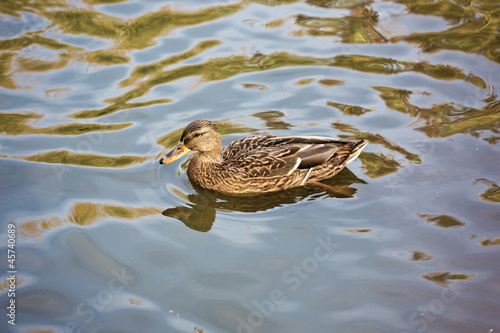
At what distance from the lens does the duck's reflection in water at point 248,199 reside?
7.07 metres

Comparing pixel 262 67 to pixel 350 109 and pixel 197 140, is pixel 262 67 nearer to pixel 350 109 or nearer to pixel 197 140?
pixel 350 109

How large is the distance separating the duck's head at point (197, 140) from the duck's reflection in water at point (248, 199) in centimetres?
57

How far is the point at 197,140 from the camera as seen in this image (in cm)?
752

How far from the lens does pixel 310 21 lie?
11352 millimetres

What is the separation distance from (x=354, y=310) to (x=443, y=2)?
8.57 metres

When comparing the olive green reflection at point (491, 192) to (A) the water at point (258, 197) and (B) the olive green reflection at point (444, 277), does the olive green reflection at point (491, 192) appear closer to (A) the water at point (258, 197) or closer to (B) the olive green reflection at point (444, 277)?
(A) the water at point (258, 197)

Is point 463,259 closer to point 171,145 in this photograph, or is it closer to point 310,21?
point 171,145

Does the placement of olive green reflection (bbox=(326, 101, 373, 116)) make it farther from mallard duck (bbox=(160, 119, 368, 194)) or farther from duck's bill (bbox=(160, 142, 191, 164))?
duck's bill (bbox=(160, 142, 191, 164))

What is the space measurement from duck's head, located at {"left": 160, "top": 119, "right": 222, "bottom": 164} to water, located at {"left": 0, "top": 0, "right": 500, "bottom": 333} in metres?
0.44

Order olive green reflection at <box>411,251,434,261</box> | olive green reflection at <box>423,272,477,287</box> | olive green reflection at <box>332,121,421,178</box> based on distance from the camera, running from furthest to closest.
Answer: olive green reflection at <box>332,121,421,178</box> → olive green reflection at <box>411,251,434,261</box> → olive green reflection at <box>423,272,477,287</box>

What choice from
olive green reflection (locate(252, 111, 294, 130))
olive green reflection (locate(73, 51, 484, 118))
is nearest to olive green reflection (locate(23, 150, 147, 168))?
olive green reflection (locate(73, 51, 484, 118))

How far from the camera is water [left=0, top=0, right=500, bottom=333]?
18.7 feet

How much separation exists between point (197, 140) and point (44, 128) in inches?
108

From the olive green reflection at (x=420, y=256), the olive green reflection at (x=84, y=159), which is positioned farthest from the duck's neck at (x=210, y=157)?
the olive green reflection at (x=420, y=256)
